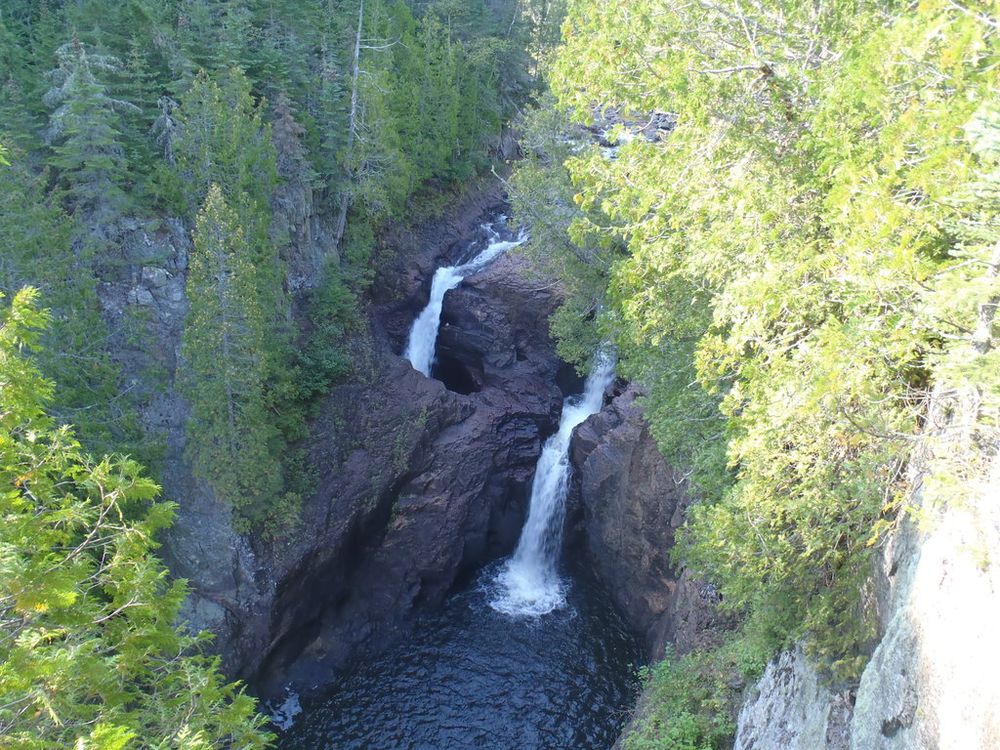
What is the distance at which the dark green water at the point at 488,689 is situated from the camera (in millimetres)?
16469

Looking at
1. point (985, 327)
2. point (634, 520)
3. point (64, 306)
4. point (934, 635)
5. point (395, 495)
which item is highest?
point (985, 327)

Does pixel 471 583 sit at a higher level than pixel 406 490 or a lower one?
lower

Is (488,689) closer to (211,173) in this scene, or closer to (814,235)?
(814,235)

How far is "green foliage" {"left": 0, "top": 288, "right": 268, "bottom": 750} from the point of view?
509 cm

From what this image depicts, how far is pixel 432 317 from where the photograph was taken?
2581 centimetres

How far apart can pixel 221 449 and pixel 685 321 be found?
468 inches

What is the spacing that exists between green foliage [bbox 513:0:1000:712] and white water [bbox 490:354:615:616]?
1226cm

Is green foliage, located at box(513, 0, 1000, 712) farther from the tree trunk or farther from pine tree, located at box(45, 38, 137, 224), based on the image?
pine tree, located at box(45, 38, 137, 224)

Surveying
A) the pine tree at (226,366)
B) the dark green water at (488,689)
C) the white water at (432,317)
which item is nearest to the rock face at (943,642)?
the dark green water at (488,689)

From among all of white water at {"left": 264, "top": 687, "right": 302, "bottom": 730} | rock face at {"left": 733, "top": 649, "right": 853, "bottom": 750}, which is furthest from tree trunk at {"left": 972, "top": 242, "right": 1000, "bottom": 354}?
white water at {"left": 264, "top": 687, "right": 302, "bottom": 730}

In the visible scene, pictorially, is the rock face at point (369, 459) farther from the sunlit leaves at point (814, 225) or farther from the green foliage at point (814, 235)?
the sunlit leaves at point (814, 225)

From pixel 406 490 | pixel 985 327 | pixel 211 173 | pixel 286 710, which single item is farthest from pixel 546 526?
pixel 985 327

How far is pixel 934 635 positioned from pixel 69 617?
7.45 meters

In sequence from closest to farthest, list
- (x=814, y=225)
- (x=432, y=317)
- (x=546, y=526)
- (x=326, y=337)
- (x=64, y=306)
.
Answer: (x=814, y=225)
(x=64, y=306)
(x=326, y=337)
(x=546, y=526)
(x=432, y=317)
